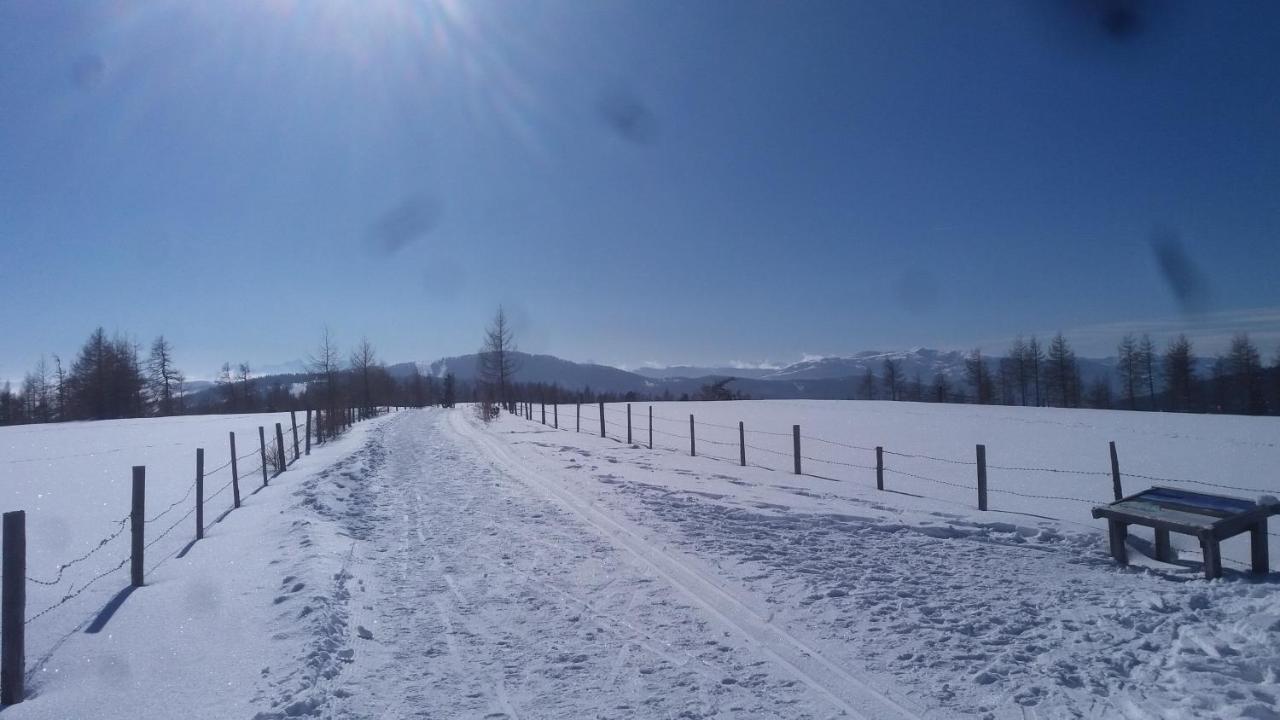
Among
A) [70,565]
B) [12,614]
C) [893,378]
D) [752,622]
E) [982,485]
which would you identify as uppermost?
[893,378]

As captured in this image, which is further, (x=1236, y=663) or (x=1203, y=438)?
(x=1203, y=438)

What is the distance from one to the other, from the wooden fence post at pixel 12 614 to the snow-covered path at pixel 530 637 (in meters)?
1.62

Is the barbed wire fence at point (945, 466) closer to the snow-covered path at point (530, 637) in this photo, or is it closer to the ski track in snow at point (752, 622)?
the ski track in snow at point (752, 622)

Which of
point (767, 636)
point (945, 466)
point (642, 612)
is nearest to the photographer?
point (767, 636)

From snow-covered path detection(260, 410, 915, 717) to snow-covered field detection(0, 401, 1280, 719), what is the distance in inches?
1.1

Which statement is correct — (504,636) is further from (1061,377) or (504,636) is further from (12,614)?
(1061,377)

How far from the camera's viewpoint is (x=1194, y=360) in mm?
65688

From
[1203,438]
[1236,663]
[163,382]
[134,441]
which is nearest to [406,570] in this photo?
[1236,663]

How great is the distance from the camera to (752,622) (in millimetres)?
5949

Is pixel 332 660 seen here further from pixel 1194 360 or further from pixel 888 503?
pixel 1194 360

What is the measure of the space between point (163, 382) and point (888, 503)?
90444 millimetres

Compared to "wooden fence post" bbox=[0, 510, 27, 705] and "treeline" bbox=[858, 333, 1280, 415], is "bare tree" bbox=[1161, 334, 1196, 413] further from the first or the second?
"wooden fence post" bbox=[0, 510, 27, 705]

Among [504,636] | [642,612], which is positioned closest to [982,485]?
[642,612]

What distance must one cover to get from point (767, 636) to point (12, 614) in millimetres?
5506
